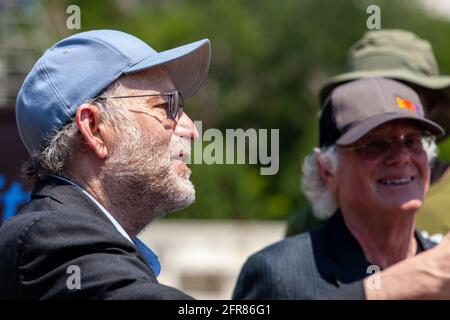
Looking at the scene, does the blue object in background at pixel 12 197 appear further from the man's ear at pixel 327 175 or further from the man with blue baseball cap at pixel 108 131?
the man with blue baseball cap at pixel 108 131

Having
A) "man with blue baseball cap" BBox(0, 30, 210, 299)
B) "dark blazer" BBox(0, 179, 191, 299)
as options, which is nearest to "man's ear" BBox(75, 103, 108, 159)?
"man with blue baseball cap" BBox(0, 30, 210, 299)

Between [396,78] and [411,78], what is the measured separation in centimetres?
7

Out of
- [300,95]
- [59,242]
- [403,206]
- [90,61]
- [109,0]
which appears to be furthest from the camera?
[300,95]

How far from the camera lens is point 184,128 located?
268 cm

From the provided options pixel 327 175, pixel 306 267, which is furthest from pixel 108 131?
pixel 327 175

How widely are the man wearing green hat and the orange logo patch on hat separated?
572 mm

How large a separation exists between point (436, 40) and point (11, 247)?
3570cm

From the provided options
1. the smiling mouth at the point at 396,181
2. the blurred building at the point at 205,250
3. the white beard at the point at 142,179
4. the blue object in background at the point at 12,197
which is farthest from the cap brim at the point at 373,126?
the blurred building at the point at 205,250

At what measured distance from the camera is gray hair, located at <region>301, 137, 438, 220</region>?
3.66m

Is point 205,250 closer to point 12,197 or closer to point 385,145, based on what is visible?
point 12,197

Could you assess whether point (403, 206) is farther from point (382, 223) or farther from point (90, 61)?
point (90, 61)

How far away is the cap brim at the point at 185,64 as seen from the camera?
99.5 inches

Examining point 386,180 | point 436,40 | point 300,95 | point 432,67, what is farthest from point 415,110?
point 436,40
